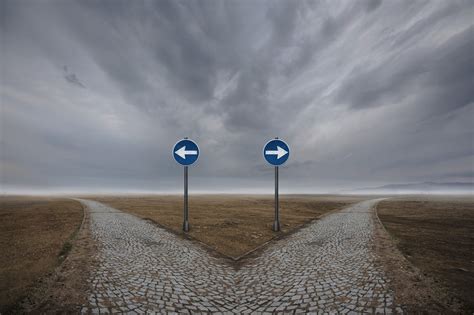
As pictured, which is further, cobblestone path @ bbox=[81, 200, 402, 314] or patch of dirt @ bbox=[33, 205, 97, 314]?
cobblestone path @ bbox=[81, 200, 402, 314]

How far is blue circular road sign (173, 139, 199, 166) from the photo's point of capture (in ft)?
44.0

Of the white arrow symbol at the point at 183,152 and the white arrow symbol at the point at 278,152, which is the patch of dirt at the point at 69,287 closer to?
the white arrow symbol at the point at 183,152

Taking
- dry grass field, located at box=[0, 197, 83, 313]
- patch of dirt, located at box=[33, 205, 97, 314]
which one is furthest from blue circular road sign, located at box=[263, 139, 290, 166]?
dry grass field, located at box=[0, 197, 83, 313]

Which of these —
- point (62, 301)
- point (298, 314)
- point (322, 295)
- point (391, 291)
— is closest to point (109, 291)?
point (62, 301)

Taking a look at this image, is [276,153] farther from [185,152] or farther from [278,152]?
[185,152]

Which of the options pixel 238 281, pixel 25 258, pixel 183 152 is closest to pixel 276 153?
pixel 183 152

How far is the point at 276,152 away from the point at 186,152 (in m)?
5.66

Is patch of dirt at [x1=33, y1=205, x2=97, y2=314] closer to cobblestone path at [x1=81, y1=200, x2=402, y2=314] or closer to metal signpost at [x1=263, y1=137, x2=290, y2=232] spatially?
cobblestone path at [x1=81, y1=200, x2=402, y2=314]

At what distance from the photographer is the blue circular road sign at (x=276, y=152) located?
45.1 ft

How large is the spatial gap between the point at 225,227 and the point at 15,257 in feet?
31.9

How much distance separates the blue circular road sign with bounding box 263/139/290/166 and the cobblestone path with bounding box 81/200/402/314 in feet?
18.1

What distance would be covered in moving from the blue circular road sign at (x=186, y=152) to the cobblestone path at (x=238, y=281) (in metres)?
5.28

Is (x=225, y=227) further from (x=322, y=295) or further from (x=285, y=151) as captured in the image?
(x=322, y=295)

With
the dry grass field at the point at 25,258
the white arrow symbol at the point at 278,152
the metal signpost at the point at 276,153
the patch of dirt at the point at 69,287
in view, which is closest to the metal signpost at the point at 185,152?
the metal signpost at the point at 276,153
